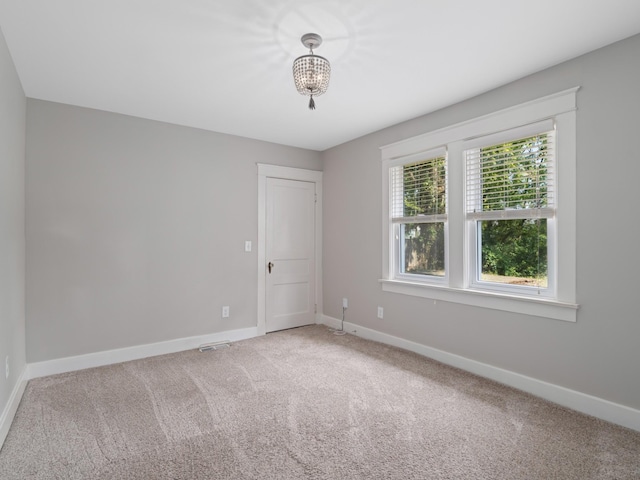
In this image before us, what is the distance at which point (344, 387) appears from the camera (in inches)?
109

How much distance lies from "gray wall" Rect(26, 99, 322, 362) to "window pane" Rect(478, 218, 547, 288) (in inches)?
104

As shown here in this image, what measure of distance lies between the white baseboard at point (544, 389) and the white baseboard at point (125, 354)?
→ 198cm

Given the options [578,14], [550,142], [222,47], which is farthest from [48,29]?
[550,142]

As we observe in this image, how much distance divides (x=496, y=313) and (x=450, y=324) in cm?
48

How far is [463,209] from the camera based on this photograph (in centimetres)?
314

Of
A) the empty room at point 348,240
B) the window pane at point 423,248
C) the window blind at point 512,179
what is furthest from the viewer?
the window pane at point 423,248

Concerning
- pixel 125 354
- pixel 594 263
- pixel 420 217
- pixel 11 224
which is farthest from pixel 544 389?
pixel 11 224

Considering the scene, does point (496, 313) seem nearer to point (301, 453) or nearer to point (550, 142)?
point (550, 142)

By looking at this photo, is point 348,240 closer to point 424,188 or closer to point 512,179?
point 424,188

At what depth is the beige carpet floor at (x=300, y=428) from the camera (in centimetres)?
180

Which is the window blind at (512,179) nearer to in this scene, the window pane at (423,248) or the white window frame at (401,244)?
the white window frame at (401,244)

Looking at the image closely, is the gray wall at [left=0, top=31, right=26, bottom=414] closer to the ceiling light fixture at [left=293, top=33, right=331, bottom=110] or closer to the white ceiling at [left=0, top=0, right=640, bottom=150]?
the white ceiling at [left=0, top=0, right=640, bottom=150]

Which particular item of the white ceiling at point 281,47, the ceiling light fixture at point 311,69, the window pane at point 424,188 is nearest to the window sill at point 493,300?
the window pane at point 424,188

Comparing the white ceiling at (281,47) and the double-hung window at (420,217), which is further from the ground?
the white ceiling at (281,47)
